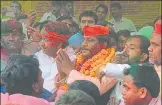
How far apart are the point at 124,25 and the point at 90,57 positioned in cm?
80

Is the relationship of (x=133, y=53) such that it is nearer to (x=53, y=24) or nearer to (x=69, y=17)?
(x=53, y=24)

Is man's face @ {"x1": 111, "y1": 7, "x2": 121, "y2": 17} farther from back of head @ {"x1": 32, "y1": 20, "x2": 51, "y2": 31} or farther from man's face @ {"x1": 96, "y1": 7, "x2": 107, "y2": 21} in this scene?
back of head @ {"x1": 32, "y1": 20, "x2": 51, "y2": 31}

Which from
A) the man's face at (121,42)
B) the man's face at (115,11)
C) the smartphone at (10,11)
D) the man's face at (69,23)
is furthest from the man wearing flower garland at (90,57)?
the smartphone at (10,11)

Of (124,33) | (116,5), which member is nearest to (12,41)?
(124,33)

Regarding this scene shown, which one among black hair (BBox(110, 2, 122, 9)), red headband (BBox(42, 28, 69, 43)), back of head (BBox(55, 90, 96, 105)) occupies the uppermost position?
back of head (BBox(55, 90, 96, 105))

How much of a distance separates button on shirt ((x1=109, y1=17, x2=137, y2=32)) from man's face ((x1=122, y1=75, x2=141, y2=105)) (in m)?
1.19

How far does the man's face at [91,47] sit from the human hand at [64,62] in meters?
0.12

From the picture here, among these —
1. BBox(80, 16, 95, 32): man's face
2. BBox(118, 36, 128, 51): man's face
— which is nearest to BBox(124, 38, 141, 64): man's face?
BBox(118, 36, 128, 51): man's face

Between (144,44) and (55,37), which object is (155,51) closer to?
(144,44)

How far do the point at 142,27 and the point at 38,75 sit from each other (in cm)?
135

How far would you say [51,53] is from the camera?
339 cm

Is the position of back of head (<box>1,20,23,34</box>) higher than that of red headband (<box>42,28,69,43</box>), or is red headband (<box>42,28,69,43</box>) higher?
red headband (<box>42,28,69,43</box>)

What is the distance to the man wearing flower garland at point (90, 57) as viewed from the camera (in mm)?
2914

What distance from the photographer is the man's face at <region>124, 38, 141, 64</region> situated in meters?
2.90
